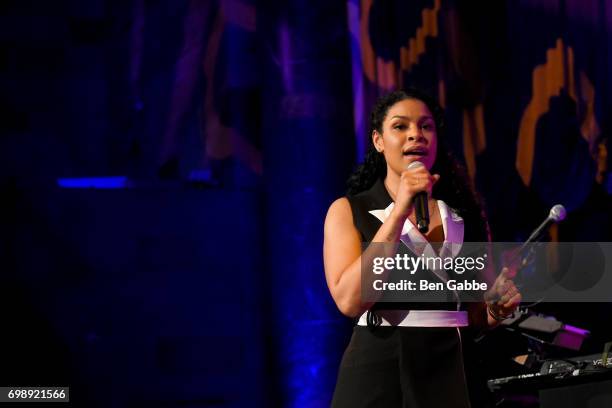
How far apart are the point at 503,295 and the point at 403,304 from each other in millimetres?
231

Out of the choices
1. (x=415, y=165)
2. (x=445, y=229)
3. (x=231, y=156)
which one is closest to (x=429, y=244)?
(x=445, y=229)

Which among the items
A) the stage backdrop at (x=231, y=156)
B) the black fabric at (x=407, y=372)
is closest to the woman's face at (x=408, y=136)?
the black fabric at (x=407, y=372)

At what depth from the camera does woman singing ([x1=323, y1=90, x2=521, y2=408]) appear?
1554 mm

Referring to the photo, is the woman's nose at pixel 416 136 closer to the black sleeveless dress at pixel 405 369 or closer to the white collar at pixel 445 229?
the white collar at pixel 445 229

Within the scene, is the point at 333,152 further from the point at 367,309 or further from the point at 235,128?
the point at 367,309

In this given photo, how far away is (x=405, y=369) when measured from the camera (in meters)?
1.55

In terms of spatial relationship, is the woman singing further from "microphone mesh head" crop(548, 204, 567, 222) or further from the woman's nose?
"microphone mesh head" crop(548, 204, 567, 222)

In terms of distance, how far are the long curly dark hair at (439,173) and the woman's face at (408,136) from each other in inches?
1.6

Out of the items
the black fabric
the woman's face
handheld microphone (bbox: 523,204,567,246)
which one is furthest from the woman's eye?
the black fabric

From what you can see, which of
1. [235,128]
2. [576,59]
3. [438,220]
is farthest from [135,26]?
[438,220]

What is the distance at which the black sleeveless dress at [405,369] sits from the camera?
1540mm

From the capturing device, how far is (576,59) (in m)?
4.03

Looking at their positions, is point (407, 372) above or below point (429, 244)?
below

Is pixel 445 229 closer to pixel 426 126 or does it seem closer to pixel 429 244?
pixel 429 244
